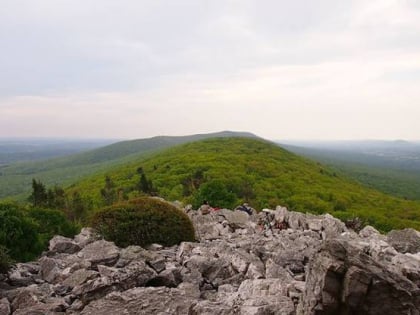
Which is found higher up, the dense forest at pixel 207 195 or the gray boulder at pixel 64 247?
the gray boulder at pixel 64 247

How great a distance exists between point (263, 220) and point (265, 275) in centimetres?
1103

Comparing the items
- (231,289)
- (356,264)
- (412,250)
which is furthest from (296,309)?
(412,250)

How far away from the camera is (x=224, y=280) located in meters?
10.4

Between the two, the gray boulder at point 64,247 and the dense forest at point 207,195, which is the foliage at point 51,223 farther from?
the gray boulder at point 64,247

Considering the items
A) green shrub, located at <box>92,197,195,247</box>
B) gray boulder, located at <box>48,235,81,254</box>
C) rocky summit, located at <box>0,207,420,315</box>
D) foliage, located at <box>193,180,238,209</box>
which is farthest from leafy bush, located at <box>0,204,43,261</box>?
foliage, located at <box>193,180,238,209</box>

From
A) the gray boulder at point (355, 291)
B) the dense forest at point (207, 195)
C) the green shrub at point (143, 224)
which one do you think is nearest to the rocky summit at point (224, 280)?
the gray boulder at point (355, 291)

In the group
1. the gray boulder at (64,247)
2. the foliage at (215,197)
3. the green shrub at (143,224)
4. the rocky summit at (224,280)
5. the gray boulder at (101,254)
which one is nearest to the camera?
the rocky summit at (224,280)

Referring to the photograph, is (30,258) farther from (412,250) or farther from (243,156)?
(243,156)

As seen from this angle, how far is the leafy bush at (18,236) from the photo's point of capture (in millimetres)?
13139

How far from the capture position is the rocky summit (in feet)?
23.0

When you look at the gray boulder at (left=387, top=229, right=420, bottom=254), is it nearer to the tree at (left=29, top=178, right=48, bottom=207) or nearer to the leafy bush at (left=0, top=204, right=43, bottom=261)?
the leafy bush at (left=0, top=204, right=43, bottom=261)

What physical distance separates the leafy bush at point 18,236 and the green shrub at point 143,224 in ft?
6.35

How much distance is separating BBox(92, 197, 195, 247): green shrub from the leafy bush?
1.94m

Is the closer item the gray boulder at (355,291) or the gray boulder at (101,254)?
the gray boulder at (355,291)
